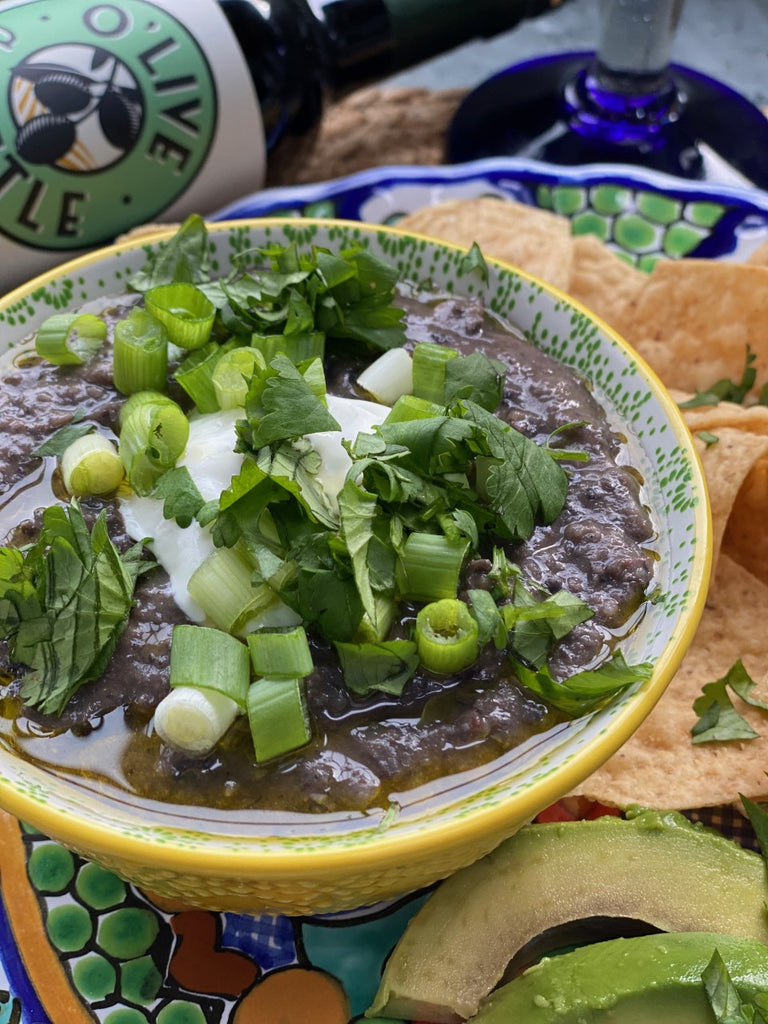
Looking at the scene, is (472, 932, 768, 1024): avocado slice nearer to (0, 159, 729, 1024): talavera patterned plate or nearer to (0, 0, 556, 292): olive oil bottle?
(0, 159, 729, 1024): talavera patterned plate

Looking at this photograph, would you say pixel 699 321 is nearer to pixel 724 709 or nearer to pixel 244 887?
pixel 724 709

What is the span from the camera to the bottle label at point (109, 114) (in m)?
3.18

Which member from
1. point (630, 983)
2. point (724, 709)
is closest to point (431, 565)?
point (630, 983)

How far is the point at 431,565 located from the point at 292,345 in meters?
0.73

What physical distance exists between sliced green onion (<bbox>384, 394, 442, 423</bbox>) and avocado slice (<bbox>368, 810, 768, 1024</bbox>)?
89 centimetres

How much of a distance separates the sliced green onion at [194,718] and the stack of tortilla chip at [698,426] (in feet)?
2.89

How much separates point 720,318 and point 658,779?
4.69ft

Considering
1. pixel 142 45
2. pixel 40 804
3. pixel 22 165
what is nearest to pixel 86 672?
pixel 40 804

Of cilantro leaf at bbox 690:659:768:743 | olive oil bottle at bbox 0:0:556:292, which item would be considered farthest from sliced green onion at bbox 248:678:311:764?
olive oil bottle at bbox 0:0:556:292

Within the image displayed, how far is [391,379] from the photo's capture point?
2322 mm

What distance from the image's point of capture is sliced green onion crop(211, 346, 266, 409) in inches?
85.4

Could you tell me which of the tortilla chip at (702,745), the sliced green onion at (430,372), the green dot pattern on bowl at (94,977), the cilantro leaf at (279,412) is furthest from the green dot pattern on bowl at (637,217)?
the green dot pattern on bowl at (94,977)

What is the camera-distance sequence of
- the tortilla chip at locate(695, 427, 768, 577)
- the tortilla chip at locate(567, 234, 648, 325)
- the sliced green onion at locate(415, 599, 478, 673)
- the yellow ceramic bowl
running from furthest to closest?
the tortilla chip at locate(567, 234, 648, 325), the tortilla chip at locate(695, 427, 768, 577), the sliced green onion at locate(415, 599, 478, 673), the yellow ceramic bowl

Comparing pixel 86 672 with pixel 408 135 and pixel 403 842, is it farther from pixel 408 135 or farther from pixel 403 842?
pixel 408 135
